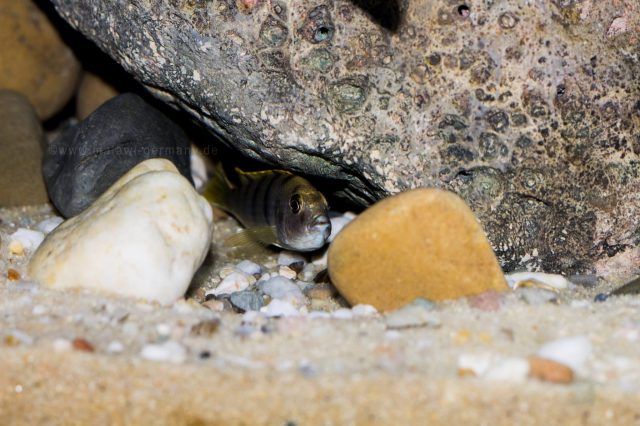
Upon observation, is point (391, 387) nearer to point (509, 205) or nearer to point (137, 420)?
point (137, 420)

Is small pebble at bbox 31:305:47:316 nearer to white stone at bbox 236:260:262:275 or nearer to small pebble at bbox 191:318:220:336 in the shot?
small pebble at bbox 191:318:220:336

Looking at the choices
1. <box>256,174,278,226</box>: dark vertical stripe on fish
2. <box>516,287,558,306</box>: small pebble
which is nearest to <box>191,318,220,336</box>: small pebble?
<box>516,287,558,306</box>: small pebble

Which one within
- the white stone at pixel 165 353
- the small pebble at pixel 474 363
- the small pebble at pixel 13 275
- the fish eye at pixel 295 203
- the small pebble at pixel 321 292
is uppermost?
the small pebble at pixel 474 363

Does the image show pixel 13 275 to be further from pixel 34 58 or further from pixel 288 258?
pixel 34 58

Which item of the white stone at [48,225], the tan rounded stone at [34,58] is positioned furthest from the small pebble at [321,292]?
the tan rounded stone at [34,58]

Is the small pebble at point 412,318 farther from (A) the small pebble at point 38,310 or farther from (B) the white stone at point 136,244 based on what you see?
(A) the small pebble at point 38,310

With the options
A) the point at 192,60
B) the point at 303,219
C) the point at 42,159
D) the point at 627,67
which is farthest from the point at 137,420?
the point at 42,159

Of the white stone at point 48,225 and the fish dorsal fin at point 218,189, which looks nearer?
the white stone at point 48,225
